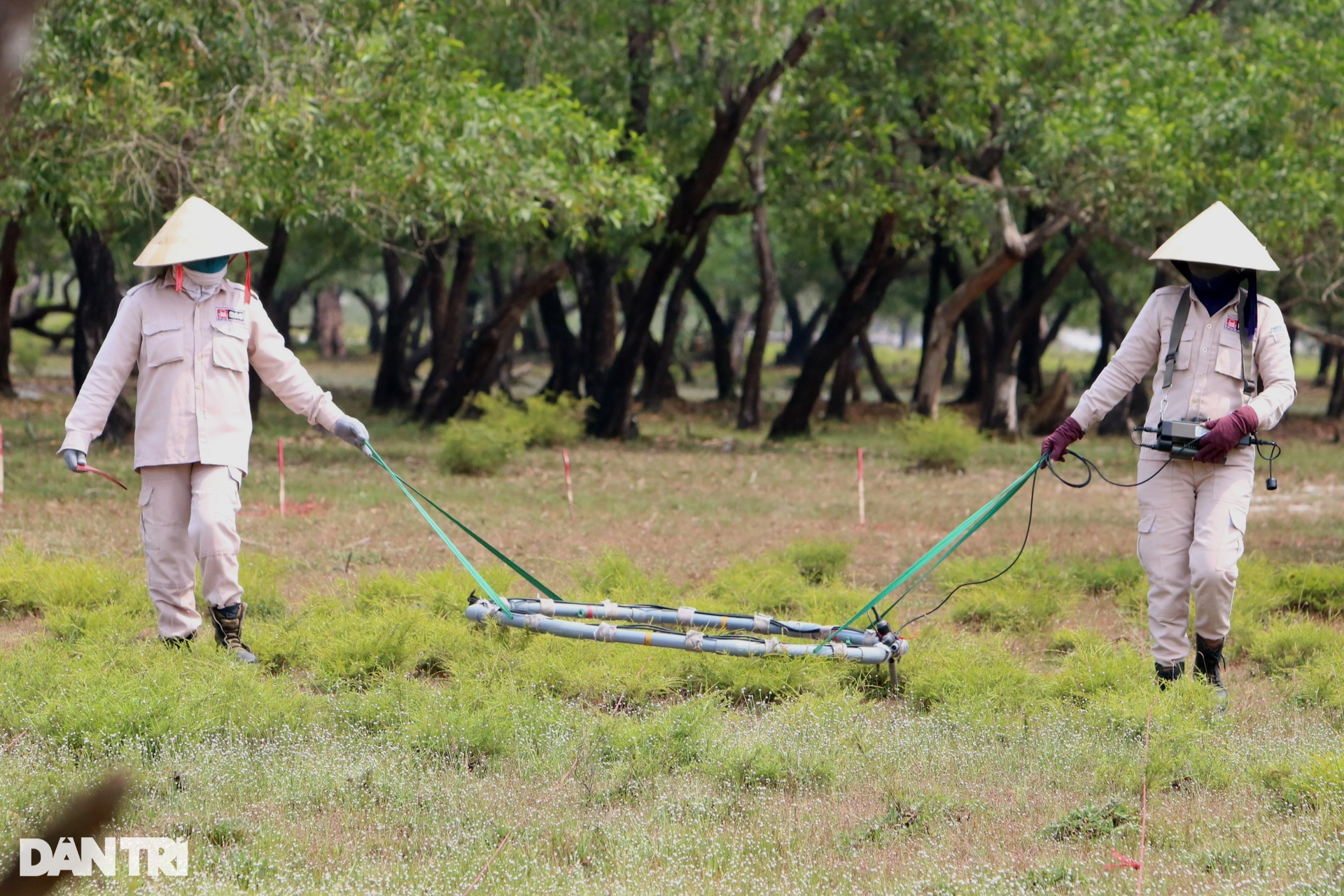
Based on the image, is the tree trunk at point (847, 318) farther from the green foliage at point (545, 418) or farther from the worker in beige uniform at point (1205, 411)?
the worker in beige uniform at point (1205, 411)

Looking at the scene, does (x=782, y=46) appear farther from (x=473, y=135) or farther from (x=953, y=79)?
(x=473, y=135)

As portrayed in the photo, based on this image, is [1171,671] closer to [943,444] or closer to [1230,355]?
Answer: [1230,355]

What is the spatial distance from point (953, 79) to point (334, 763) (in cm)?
1437

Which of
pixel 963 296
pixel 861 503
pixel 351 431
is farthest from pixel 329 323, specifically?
pixel 351 431

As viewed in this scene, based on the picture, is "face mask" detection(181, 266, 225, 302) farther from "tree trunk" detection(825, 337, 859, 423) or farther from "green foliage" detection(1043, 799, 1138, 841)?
"tree trunk" detection(825, 337, 859, 423)

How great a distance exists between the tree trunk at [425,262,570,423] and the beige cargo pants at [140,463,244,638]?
47.3 feet

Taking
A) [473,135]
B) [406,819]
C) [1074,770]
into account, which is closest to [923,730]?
[1074,770]

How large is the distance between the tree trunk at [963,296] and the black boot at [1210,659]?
1296cm

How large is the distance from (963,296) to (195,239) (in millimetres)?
14962

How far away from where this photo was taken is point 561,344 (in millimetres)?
24797

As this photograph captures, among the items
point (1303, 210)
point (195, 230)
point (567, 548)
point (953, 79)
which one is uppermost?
point (953, 79)

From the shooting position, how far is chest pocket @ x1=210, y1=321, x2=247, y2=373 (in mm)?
5898

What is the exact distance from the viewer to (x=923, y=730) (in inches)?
203

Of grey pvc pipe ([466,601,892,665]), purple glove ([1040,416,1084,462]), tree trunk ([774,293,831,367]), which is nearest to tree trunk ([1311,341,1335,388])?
tree trunk ([774,293,831,367])
